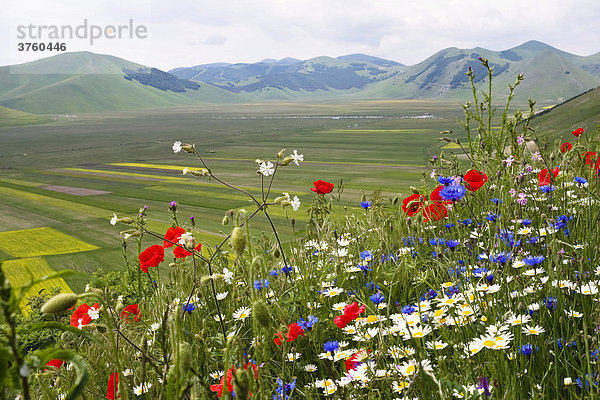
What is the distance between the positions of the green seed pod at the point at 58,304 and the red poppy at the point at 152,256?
7.46 feet

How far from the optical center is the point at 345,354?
80.4 inches

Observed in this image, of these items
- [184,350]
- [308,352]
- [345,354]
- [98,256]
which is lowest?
[98,256]

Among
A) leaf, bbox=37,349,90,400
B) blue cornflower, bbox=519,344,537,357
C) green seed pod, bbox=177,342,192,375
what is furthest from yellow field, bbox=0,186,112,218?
leaf, bbox=37,349,90,400

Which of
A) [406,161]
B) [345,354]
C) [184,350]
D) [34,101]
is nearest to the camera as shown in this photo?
[184,350]

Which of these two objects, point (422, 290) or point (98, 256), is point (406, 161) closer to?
point (98, 256)

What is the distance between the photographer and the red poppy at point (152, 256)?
339 centimetres

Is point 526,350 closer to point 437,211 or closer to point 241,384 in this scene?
point 241,384

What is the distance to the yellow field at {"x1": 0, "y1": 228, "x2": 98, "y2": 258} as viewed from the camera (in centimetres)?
1277

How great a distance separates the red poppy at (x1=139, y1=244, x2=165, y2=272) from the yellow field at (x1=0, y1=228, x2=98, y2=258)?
33.9ft

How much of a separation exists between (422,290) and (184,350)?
238 centimetres

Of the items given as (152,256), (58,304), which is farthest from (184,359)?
(152,256)

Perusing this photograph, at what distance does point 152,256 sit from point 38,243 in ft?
39.5

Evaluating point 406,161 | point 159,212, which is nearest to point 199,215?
point 159,212

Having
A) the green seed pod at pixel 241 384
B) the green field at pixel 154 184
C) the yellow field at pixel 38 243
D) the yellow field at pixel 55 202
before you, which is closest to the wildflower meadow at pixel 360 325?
the green seed pod at pixel 241 384
